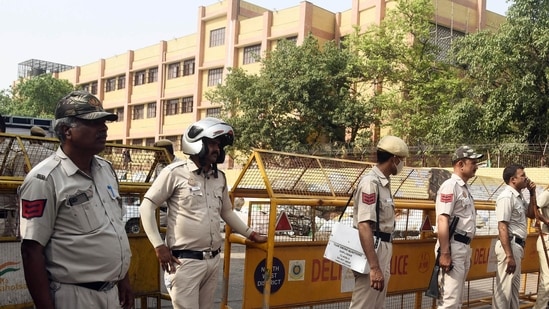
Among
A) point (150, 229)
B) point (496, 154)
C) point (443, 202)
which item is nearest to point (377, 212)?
point (443, 202)

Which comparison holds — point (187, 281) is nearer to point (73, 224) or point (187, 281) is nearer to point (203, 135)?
point (203, 135)

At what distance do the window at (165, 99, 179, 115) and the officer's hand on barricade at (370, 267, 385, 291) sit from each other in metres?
40.8

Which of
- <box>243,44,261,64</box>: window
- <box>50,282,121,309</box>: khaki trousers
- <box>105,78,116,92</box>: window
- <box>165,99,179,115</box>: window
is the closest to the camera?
<box>50,282,121,309</box>: khaki trousers

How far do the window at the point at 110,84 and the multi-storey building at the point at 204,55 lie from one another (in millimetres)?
95

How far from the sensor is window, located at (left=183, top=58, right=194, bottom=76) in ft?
141

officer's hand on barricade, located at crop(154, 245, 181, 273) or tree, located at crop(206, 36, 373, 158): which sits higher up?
tree, located at crop(206, 36, 373, 158)

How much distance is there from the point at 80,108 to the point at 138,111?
154 feet

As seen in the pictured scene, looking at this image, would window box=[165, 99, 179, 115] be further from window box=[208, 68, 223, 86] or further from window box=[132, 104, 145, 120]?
window box=[208, 68, 223, 86]

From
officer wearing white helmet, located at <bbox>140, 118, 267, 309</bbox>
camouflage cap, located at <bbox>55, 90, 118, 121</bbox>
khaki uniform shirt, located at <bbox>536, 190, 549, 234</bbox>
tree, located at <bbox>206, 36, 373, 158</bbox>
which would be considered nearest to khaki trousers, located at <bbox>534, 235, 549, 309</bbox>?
khaki uniform shirt, located at <bbox>536, 190, 549, 234</bbox>

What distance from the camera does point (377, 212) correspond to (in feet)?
13.8

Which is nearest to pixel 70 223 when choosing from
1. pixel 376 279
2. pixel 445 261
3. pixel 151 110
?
pixel 376 279

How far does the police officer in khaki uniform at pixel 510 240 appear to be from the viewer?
18.5 ft

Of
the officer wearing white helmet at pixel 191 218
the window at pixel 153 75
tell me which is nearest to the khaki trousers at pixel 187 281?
the officer wearing white helmet at pixel 191 218

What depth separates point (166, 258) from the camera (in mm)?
3547
